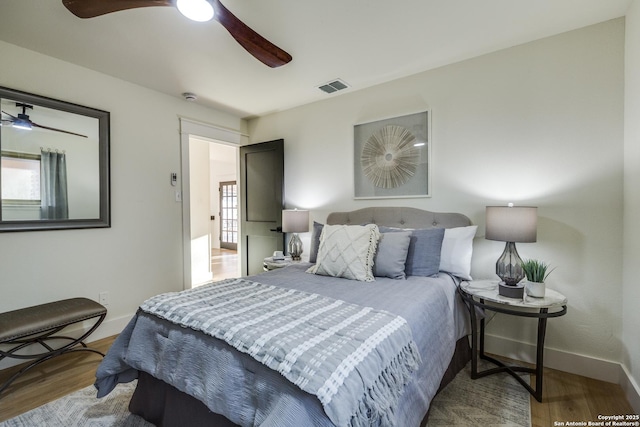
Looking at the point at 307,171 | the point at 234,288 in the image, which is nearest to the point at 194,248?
the point at 307,171

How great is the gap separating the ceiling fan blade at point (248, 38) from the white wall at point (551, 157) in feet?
4.78

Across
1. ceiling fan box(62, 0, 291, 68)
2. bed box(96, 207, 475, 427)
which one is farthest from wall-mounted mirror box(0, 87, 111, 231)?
bed box(96, 207, 475, 427)

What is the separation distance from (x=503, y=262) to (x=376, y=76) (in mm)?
2004

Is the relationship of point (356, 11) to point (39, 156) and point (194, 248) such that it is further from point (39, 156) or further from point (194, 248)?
point (194, 248)

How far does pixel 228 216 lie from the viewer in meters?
8.62

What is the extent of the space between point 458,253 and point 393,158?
44.5 inches

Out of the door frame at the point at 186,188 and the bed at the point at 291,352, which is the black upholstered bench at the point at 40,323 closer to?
the bed at the point at 291,352

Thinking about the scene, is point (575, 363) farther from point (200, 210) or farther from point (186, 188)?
point (200, 210)

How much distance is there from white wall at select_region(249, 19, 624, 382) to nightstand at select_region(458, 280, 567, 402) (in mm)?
264

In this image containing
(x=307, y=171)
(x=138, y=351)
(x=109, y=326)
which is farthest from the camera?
(x=307, y=171)

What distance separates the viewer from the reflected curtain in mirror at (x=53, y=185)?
7.87ft

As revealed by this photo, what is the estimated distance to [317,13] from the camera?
74.6 inches

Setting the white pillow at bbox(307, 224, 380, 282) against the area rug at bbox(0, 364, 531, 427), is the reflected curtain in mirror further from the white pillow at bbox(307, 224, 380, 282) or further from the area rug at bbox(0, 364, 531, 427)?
the white pillow at bbox(307, 224, 380, 282)

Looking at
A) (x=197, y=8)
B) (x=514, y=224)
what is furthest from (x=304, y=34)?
(x=514, y=224)
